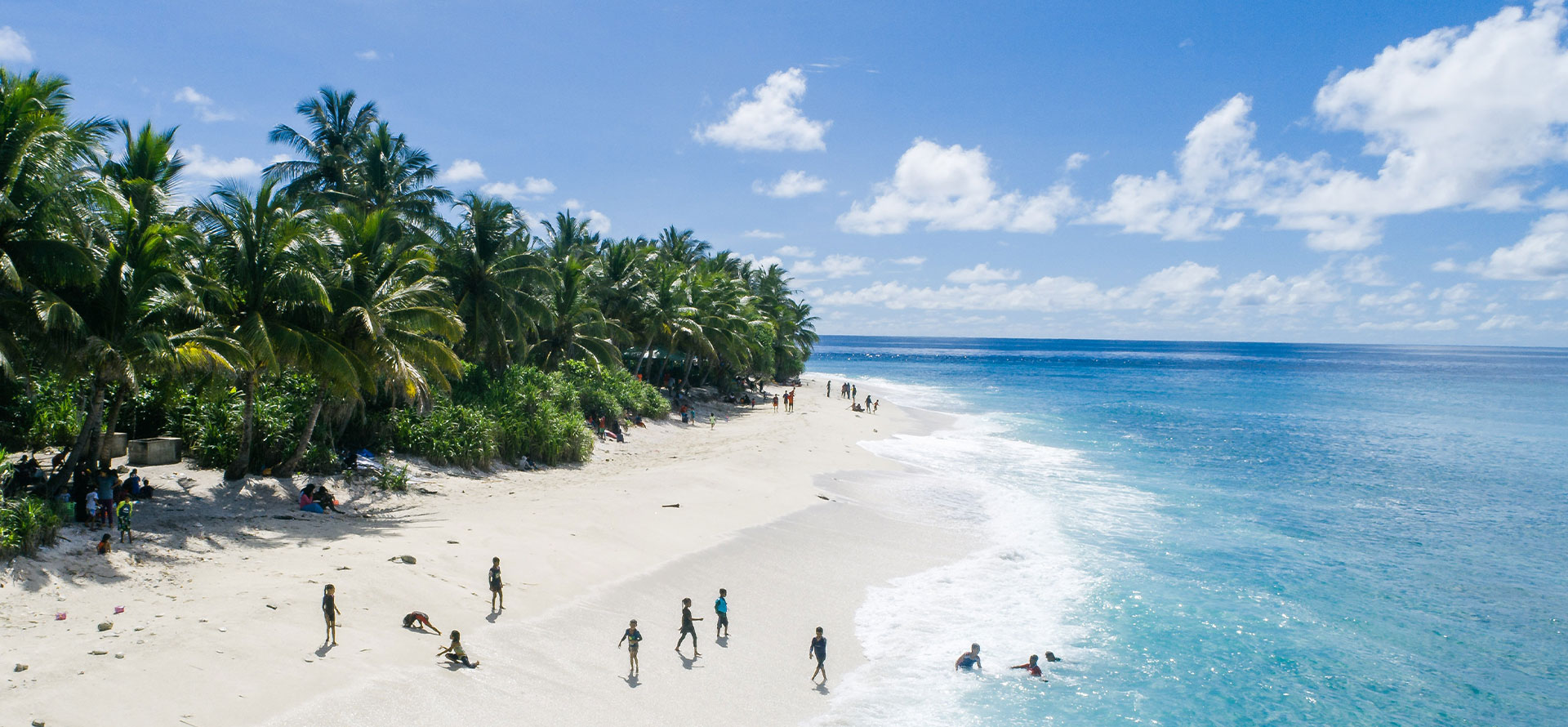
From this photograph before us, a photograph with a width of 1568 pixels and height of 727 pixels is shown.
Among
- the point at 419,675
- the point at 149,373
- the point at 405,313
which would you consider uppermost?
the point at 405,313

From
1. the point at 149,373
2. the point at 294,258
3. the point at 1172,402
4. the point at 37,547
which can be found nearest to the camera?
the point at 37,547

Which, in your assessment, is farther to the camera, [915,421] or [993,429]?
[915,421]

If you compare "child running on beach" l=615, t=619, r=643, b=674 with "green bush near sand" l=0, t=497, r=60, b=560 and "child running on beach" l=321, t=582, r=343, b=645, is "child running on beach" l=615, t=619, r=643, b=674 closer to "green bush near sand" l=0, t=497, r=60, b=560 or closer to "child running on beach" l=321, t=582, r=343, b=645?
"child running on beach" l=321, t=582, r=343, b=645

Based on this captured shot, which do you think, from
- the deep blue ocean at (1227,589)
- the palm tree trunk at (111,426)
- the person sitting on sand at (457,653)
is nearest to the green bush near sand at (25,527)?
the palm tree trunk at (111,426)

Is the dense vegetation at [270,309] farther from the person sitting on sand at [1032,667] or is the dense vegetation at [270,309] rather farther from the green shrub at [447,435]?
the person sitting on sand at [1032,667]

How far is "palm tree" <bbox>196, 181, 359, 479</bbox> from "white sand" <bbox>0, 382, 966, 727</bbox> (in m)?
3.16

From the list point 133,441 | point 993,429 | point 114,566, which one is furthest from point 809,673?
point 993,429

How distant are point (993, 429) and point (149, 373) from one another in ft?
123

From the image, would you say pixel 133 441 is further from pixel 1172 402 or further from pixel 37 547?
pixel 1172 402

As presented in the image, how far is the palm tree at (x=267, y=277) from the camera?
13820 mm

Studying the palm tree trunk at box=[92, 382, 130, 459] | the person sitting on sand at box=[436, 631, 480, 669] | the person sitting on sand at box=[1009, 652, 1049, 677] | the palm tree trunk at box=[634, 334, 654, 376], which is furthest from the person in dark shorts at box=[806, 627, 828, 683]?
the palm tree trunk at box=[634, 334, 654, 376]

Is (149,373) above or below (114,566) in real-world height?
above

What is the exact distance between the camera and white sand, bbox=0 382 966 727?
8297 mm

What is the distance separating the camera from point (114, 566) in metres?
10.6
